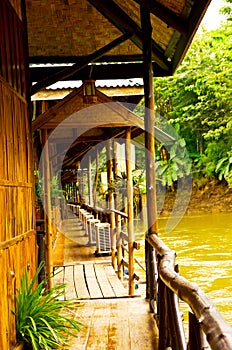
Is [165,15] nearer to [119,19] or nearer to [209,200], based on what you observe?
[119,19]

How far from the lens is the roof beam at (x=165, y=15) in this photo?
3824mm

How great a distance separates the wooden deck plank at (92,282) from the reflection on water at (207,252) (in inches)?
105

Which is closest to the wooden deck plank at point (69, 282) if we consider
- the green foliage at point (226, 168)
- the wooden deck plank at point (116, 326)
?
the wooden deck plank at point (116, 326)

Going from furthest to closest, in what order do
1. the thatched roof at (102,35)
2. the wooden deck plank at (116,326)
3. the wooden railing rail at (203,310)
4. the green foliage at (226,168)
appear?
the green foliage at (226,168) < the thatched roof at (102,35) < the wooden deck plank at (116,326) < the wooden railing rail at (203,310)

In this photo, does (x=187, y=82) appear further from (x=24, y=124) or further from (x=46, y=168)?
(x=24, y=124)

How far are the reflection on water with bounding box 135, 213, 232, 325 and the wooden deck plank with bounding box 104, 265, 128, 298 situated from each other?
97.2 inches

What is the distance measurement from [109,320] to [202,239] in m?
12.1

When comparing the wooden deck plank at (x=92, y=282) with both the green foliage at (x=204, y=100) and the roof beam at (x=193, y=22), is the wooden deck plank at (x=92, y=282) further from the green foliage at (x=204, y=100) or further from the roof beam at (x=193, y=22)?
the green foliage at (x=204, y=100)

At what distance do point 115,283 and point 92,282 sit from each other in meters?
0.30

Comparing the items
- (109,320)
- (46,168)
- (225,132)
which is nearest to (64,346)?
(109,320)

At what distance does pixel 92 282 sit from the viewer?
233 inches

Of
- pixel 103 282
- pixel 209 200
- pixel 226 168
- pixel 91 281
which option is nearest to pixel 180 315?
pixel 103 282

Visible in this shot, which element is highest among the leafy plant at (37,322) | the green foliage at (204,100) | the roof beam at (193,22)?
the green foliage at (204,100)

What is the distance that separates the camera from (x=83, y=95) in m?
5.11
